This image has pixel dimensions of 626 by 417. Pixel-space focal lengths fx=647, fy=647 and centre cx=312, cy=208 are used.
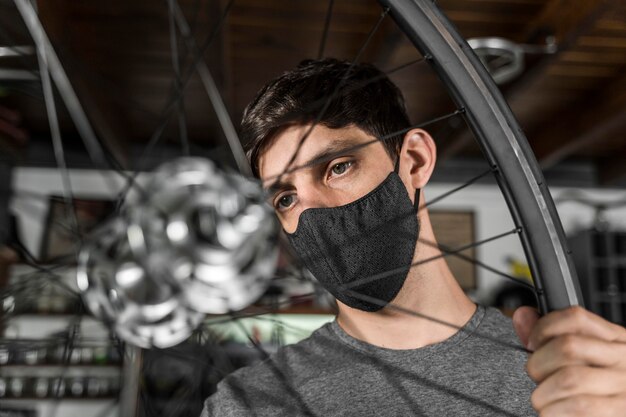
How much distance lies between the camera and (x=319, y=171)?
67cm

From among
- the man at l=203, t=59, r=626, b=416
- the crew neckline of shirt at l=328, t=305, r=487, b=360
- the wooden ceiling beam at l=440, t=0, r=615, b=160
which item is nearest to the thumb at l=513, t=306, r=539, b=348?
the man at l=203, t=59, r=626, b=416

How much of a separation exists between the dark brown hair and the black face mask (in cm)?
8

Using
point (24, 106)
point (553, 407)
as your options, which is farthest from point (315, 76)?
point (24, 106)

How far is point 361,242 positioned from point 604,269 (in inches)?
134

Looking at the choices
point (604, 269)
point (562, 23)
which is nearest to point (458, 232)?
point (604, 269)

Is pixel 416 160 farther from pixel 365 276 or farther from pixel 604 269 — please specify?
pixel 604 269

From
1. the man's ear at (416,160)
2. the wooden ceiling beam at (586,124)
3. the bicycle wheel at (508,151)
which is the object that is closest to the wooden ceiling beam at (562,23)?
the wooden ceiling beam at (586,124)

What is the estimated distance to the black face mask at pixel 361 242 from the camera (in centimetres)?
68

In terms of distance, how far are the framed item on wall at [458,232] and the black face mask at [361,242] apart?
3.21m

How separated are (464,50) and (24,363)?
1.81 ft

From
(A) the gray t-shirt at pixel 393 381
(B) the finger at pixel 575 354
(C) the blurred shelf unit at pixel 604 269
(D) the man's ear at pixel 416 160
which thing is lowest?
(B) the finger at pixel 575 354

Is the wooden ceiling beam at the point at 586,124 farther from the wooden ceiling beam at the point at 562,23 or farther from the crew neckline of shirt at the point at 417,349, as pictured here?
the crew neckline of shirt at the point at 417,349

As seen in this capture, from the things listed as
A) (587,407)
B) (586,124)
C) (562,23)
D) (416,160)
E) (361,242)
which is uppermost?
(586,124)

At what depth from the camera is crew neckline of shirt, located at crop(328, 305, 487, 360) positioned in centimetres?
75
